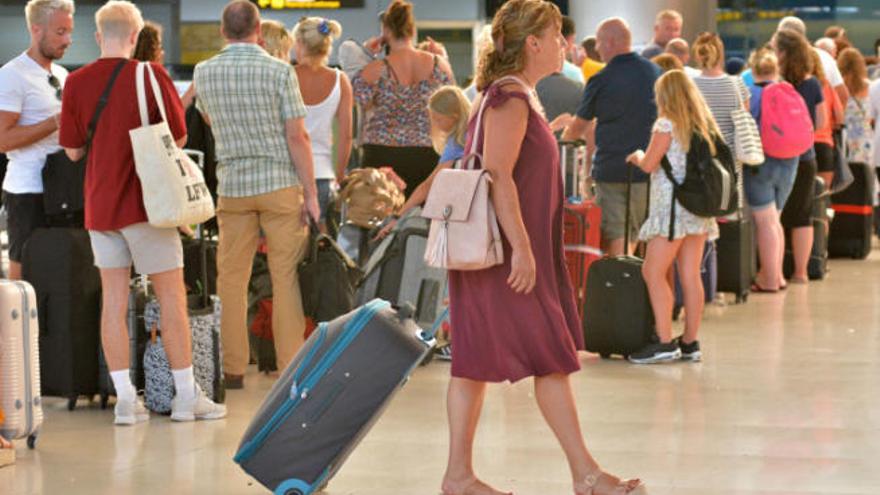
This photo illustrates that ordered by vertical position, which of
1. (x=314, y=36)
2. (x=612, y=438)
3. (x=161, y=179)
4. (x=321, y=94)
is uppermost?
(x=314, y=36)

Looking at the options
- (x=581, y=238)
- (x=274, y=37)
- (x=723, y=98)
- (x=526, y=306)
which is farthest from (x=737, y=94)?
(x=526, y=306)

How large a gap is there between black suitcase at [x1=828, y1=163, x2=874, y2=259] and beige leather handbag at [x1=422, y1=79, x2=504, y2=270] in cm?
928

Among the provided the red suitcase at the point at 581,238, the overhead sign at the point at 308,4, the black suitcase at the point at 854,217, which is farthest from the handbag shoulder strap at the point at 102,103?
the overhead sign at the point at 308,4

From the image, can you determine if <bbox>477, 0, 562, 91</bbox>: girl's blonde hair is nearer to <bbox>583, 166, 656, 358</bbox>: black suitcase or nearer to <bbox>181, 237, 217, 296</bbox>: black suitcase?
Result: <bbox>181, 237, 217, 296</bbox>: black suitcase

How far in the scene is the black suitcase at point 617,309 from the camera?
877 cm

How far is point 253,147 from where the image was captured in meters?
7.52

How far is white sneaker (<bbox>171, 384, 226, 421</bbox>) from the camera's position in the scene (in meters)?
6.97

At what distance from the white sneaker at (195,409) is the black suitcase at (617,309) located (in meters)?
2.38

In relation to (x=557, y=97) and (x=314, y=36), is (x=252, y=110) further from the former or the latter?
(x=557, y=97)

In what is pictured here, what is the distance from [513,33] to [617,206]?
14.9 ft

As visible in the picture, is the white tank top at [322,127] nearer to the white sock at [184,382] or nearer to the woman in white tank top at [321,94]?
the woman in white tank top at [321,94]

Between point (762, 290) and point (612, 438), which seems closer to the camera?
point (612, 438)

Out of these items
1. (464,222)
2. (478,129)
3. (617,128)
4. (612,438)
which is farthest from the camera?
(617,128)

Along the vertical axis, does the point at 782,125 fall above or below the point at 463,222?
below
